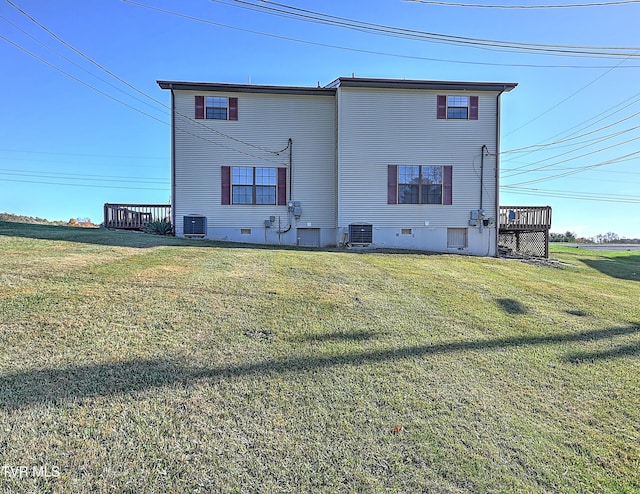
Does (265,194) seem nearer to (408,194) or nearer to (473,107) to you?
(408,194)

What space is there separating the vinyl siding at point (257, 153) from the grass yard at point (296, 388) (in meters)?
8.08

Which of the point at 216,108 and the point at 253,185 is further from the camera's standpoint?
the point at 253,185

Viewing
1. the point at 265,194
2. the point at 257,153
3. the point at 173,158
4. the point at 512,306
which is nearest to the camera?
the point at 512,306

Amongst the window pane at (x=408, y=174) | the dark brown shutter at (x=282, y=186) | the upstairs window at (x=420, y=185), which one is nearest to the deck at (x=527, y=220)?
the upstairs window at (x=420, y=185)

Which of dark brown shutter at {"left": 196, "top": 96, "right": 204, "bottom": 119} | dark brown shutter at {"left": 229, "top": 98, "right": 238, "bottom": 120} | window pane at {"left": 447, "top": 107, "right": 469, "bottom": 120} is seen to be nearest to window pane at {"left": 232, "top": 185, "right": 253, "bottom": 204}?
dark brown shutter at {"left": 229, "top": 98, "right": 238, "bottom": 120}

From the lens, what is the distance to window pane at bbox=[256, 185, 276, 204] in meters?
14.5

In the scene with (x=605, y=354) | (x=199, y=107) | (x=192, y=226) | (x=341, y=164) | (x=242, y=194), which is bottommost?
(x=605, y=354)

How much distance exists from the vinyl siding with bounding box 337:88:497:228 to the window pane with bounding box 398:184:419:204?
8.0 inches

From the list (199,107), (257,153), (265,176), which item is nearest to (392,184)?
(265,176)

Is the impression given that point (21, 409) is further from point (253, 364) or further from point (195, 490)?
point (253, 364)

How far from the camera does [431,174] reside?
47.8 feet

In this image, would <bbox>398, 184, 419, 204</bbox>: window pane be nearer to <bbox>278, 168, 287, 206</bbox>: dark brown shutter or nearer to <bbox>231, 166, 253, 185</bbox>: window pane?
<bbox>278, 168, 287, 206</bbox>: dark brown shutter

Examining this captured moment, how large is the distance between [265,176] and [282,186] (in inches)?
28.4

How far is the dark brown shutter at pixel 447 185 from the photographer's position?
14.6 m
